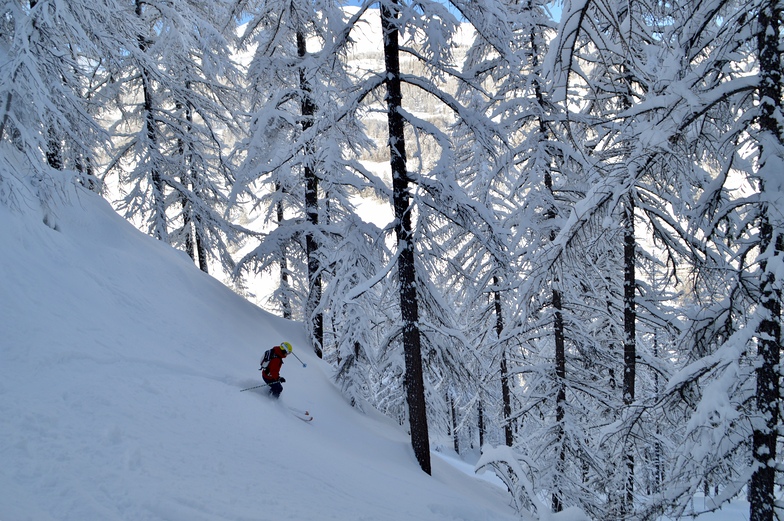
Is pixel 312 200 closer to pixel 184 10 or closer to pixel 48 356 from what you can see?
pixel 184 10

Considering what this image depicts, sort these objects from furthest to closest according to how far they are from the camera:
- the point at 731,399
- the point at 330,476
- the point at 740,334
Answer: the point at 330,476 < the point at 731,399 < the point at 740,334

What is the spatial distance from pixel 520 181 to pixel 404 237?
3.63m

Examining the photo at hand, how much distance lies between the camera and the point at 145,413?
5.34 meters

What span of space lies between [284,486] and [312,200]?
8673 millimetres

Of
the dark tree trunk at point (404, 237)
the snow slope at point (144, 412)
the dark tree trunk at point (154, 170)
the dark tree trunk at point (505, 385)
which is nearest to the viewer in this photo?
the snow slope at point (144, 412)

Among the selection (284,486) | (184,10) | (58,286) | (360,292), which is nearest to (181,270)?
(58,286)

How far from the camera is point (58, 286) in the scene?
6.53 meters

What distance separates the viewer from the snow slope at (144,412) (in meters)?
4.04

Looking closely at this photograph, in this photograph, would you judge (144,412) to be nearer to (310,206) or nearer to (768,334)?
(768,334)

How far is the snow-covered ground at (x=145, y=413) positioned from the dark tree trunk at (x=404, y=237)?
1.40 meters

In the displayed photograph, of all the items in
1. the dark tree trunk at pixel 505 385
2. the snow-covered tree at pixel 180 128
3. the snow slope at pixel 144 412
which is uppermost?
the snow-covered tree at pixel 180 128

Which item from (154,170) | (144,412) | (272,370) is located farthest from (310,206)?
(144,412)

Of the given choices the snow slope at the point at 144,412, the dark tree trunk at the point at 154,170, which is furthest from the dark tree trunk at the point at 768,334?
the dark tree trunk at the point at 154,170

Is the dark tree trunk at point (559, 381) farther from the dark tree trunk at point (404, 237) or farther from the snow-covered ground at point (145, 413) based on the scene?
the dark tree trunk at point (404, 237)
